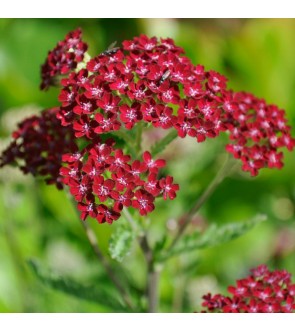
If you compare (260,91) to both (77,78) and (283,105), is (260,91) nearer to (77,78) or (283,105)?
(283,105)

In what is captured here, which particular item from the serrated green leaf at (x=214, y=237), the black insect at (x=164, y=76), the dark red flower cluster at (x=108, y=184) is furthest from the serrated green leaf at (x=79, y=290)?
the black insect at (x=164, y=76)

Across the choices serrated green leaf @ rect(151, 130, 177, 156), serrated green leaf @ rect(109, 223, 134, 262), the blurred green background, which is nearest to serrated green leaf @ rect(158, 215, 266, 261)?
serrated green leaf @ rect(109, 223, 134, 262)

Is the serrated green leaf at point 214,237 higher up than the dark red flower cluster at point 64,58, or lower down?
lower down

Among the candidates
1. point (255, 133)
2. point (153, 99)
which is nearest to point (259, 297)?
point (255, 133)

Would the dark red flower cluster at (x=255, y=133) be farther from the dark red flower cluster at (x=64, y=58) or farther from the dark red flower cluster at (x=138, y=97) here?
the dark red flower cluster at (x=64, y=58)

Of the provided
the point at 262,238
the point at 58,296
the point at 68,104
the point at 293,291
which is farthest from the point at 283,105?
the point at 68,104

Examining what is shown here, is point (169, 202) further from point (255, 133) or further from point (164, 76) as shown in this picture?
point (164, 76)
